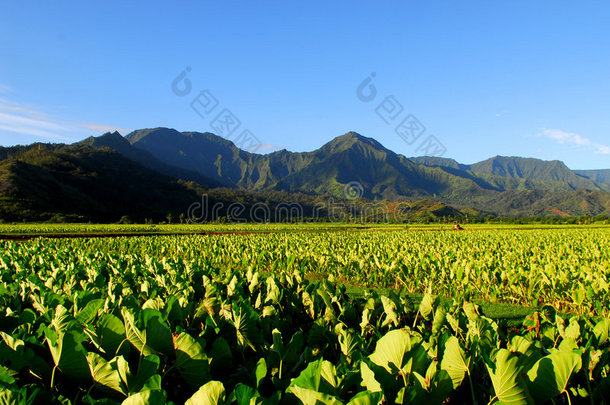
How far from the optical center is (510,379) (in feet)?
3.83

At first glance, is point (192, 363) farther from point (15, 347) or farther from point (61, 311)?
point (61, 311)

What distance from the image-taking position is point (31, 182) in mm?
63781

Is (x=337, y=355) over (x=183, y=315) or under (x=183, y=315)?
under

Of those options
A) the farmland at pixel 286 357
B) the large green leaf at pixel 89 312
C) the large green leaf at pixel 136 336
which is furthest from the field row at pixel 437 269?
the large green leaf at pixel 136 336

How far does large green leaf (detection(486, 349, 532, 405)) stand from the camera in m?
1.16

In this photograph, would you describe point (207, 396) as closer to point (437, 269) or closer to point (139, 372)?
point (139, 372)

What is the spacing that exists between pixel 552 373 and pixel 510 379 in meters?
0.23

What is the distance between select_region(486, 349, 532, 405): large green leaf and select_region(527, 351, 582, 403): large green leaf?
0.48 feet

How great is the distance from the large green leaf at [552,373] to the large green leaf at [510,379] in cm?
15

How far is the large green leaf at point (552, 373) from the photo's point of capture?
1240 mm

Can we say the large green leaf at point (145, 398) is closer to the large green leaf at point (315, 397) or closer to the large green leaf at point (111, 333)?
the large green leaf at point (315, 397)

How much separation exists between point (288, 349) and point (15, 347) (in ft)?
3.81

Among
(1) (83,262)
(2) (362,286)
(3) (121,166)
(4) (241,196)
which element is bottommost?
(2) (362,286)

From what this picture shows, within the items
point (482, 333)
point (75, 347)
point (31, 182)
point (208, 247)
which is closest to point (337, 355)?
point (482, 333)
